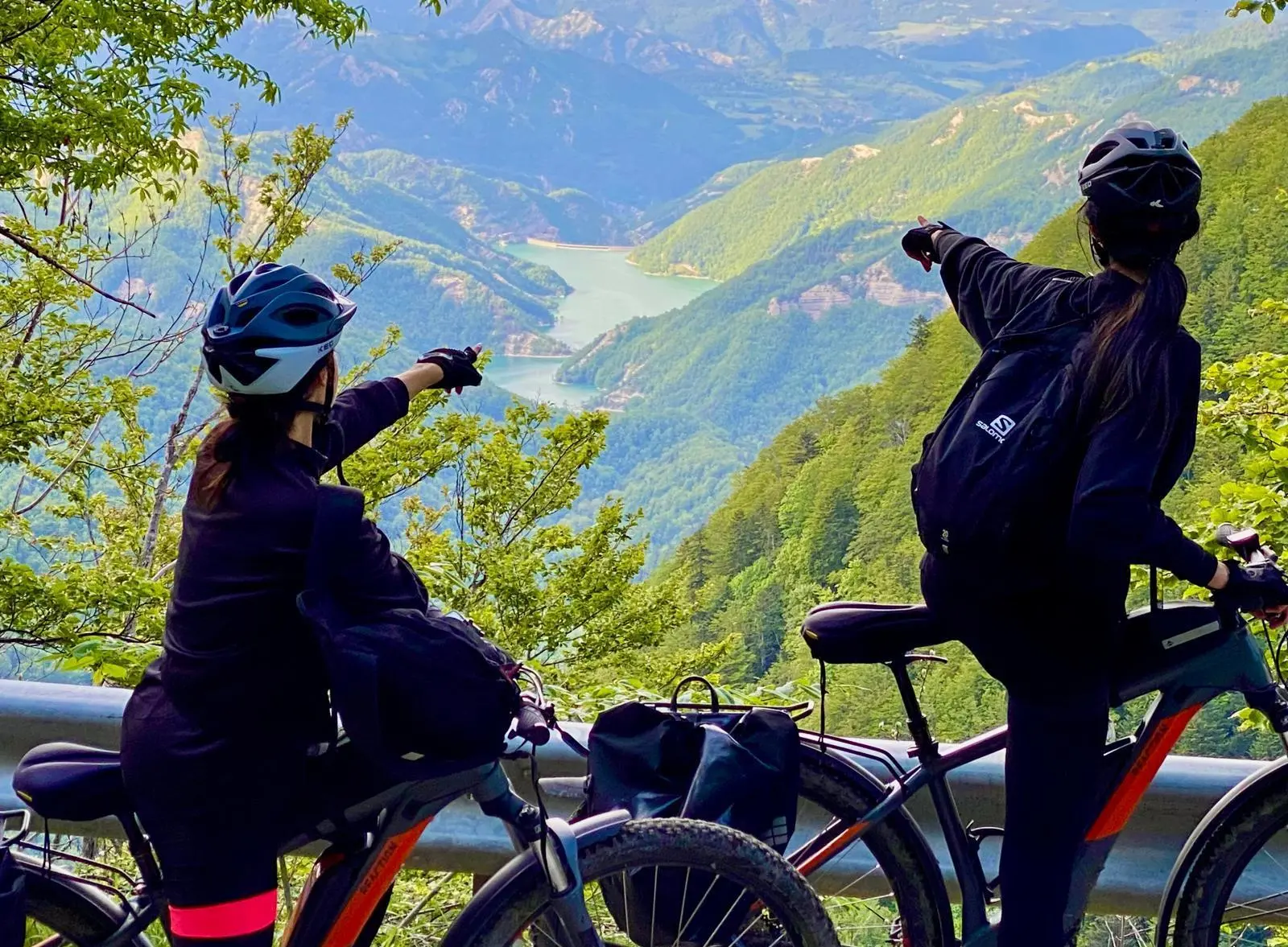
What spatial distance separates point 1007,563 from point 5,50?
22.6ft

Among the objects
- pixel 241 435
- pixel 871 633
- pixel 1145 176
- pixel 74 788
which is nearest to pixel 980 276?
pixel 1145 176

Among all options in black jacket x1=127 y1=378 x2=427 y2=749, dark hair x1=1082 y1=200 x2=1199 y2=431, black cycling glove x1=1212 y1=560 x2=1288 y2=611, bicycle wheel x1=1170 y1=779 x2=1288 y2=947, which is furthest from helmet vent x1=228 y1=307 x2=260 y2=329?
bicycle wheel x1=1170 y1=779 x2=1288 y2=947

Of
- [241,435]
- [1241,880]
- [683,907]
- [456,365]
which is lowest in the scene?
[1241,880]

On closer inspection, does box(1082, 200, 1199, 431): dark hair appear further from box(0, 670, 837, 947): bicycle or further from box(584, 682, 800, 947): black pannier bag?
box(0, 670, 837, 947): bicycle

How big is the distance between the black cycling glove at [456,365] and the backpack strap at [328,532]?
0.93 metres

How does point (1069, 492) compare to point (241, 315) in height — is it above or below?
below

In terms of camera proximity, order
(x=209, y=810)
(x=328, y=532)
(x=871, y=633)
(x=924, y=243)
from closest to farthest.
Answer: (x=328, y=532)
(x=209, y=810)
(x=871, y=633)
(x=924, y=243)

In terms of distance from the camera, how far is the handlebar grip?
7.57ft

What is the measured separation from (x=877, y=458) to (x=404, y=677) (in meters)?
72.9

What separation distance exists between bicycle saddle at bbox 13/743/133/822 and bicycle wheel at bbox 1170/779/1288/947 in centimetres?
223

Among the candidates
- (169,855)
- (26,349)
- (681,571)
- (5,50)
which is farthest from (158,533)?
(169,855)

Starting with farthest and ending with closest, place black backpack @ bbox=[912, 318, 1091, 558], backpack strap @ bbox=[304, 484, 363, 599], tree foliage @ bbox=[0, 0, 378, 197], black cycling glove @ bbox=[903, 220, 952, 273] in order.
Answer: tree foliage @ bbox=[0, 0, 378, 197], black cycling glove @ bbox=[903, 220, 952, 273], black backpack @ bbox=[912, 318, 1091, 558], backpack strap @ bbox=[304, 484, 363, 599]

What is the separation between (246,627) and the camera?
206cm

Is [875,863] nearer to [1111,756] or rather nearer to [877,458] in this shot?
[1111,756]
